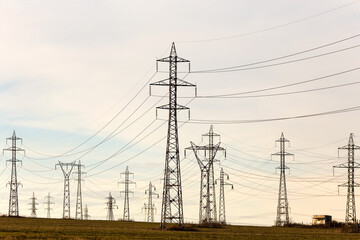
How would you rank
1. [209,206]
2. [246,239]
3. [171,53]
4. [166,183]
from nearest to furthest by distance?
[246,239] < [166,183] < [171,53] < [209,206]

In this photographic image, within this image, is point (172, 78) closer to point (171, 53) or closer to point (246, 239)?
point (171, 53)

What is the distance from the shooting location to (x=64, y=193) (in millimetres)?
142375

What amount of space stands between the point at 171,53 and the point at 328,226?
6597 centimetres

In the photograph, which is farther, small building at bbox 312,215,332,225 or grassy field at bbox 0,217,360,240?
small building at bbox 312,215,332,225

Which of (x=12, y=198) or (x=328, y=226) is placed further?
(x=328, y=226)

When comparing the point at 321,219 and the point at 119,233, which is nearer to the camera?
the point at 119,233

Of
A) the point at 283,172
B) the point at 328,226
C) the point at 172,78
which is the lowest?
the point at 328,226

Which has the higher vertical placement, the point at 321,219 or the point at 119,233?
the point at 119,233

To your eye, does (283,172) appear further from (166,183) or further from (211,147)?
(166,183)

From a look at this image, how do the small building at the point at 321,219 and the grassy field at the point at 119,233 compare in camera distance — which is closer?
the grassy field at the point at 119,233

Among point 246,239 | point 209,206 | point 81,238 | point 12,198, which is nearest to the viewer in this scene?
point 81,238

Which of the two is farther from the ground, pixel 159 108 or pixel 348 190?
pixel 159 108

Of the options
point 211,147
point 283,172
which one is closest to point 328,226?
point 283,172

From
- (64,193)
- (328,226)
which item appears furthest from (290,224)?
(64,193)
